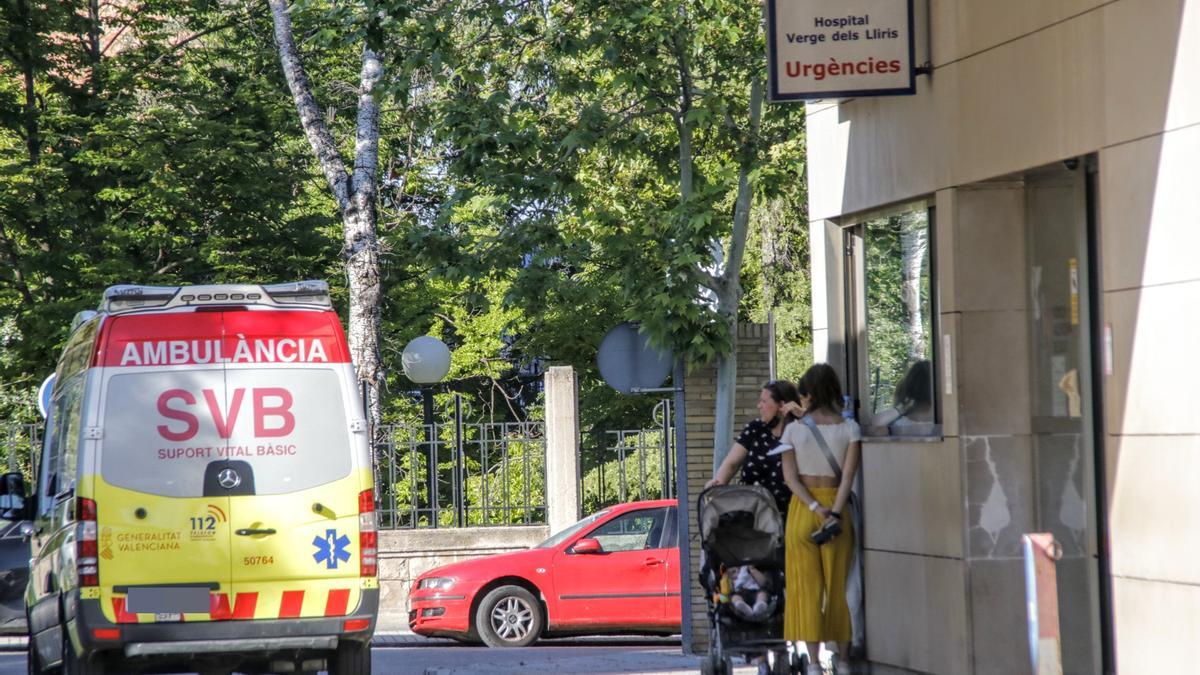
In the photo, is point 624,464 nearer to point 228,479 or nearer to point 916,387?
point 916,387

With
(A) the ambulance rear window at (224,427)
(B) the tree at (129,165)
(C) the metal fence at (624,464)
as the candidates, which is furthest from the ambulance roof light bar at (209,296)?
(B) the tree at (129,165)

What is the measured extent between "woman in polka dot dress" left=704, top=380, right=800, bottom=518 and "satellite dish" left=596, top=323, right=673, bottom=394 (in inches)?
97.0

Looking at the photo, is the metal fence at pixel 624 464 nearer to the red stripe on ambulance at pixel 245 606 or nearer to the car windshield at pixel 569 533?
the car windshield at pixel 569 533

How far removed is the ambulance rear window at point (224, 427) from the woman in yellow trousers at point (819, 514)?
272cm

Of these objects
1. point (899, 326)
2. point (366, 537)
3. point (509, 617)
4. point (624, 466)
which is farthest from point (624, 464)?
point (366, 537)

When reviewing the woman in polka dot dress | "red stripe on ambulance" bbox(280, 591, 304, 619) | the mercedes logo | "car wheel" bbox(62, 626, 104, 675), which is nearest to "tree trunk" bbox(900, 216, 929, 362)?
the woman in polka dot dress

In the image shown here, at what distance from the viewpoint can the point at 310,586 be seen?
33.5ft

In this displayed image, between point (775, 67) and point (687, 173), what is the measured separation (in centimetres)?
407

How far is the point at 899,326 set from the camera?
11.3 metres

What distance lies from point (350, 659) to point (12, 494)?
279 centimetres

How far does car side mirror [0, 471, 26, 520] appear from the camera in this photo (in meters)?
11.4

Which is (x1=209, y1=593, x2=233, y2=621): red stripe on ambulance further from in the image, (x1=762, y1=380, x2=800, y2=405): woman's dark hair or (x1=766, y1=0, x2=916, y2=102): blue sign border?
(x1=766, y1=0, x2=916, y2=102): blue sign border

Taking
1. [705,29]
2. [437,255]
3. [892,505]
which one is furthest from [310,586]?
[705,29]

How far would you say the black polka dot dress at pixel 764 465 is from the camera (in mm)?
10625
